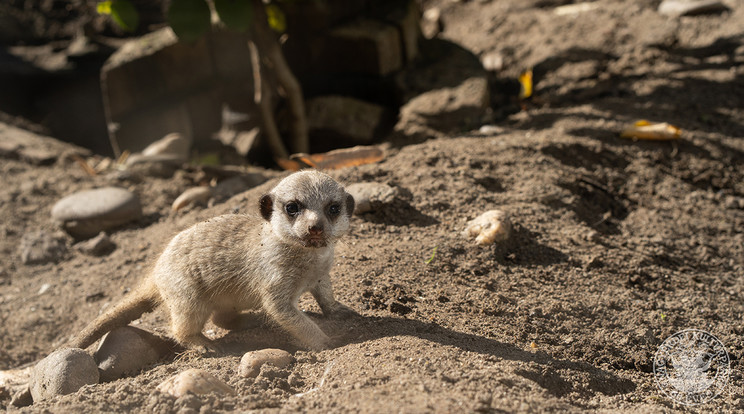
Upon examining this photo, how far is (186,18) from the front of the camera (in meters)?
5.11

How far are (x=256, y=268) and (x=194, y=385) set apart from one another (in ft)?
2.31

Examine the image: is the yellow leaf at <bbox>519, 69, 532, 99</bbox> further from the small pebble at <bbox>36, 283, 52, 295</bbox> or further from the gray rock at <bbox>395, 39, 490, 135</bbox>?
the small pebble at <bbox>36, 283, 52, 295</bbox>

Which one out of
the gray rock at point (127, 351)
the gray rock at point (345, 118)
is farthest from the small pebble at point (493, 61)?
the gray rock at point (127, 351)

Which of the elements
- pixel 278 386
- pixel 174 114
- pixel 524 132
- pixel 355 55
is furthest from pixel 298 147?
pixel 278 386

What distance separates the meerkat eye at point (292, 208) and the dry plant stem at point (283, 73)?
313 centimetres

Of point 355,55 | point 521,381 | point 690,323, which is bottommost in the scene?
point 690,323

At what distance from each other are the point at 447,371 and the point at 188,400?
1061 millimetres

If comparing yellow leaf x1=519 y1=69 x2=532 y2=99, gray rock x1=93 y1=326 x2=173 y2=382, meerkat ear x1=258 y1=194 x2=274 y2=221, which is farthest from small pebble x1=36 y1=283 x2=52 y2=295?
yellow leaf x1=519 y1=69 x2=532 y2=99

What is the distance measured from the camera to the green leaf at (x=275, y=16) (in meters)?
6.26

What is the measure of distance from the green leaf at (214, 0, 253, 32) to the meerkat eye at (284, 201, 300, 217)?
2.57 m

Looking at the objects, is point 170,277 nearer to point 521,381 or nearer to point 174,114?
point 521,381

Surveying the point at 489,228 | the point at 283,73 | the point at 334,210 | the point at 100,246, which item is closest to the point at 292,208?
the point at 334,210

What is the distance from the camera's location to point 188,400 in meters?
2.64

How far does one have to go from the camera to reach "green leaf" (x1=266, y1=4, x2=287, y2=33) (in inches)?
247
